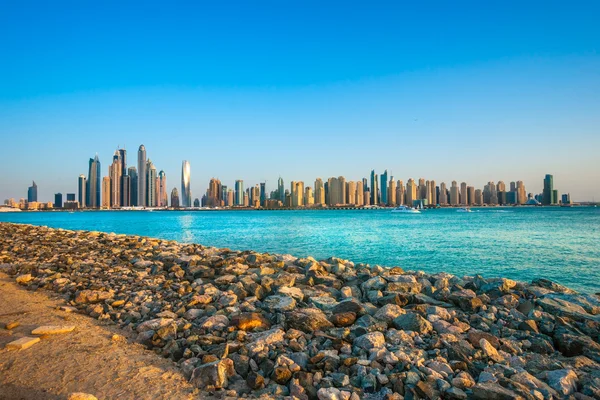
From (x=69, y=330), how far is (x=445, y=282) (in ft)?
29.5

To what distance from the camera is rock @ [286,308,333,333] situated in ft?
21.2

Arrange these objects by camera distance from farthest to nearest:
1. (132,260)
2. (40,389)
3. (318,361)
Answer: (132,260) → (318,361) → (40,389)

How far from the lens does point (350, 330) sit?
6.37 metres

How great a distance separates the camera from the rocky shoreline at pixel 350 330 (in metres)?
4.74

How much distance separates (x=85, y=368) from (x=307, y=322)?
360cm

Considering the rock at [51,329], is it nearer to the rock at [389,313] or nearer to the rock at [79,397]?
the rock at [79,397]

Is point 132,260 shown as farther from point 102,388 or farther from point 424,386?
point 424,386

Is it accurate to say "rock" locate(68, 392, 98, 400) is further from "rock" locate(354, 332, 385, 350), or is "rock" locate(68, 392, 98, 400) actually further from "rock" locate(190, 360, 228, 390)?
"rock" locate(354, 332, 385, 350)

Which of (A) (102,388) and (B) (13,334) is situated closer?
(A) (102,388)

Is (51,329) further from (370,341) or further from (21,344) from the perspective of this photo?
(370,341)

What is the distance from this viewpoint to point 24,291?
985 cm

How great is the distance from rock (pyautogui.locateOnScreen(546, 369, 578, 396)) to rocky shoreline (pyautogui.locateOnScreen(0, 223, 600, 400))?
0.05 ft

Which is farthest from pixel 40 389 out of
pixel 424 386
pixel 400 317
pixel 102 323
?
pixel 400 317

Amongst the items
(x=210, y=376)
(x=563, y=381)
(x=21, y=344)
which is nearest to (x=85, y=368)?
(x=21, y=344)
